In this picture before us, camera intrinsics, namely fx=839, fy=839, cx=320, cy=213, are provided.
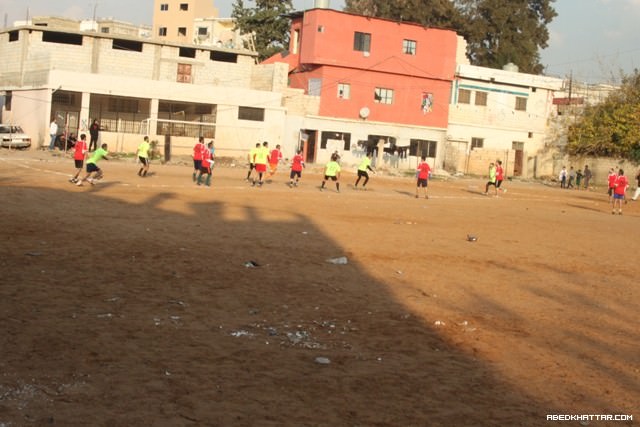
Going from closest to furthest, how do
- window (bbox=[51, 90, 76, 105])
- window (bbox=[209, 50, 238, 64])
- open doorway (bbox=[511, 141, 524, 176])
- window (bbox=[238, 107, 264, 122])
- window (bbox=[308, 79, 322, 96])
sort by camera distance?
1. window (bbox=[51, 90, 76, 105])
2. window (bbox=[238, 107, 264, 122])
3. window (bbox=[209, 50, 238, 64])
4. window (bbox=[308, 79, 322, 96])
5. open doorway (bbox=[511, 141, 524, 176])

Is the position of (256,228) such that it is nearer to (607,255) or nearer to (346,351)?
(607,255)

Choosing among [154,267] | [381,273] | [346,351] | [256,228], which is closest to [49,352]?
[346,351]

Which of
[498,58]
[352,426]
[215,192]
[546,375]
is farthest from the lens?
[498,58]

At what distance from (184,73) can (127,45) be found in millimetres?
3471

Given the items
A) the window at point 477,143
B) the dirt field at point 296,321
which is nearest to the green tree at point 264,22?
the window at point 477,143

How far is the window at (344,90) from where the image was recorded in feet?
164

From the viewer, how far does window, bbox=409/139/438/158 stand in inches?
2064

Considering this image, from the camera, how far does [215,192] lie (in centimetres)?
2489

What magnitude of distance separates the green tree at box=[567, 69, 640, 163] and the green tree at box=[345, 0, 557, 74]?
13764mm

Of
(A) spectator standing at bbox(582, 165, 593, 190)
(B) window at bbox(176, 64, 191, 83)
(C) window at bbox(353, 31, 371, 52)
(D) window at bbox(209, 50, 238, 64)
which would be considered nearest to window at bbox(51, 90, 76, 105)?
(B) window at bbox(176, 64, 191, 83)

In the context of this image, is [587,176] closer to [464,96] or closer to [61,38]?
[464,96]

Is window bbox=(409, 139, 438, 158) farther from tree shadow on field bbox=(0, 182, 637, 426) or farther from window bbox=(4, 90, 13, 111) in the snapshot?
tree shadow on field bbox=(0, 182, 637, 426)

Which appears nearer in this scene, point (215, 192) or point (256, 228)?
point (256, 228)

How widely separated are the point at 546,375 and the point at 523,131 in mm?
51162
